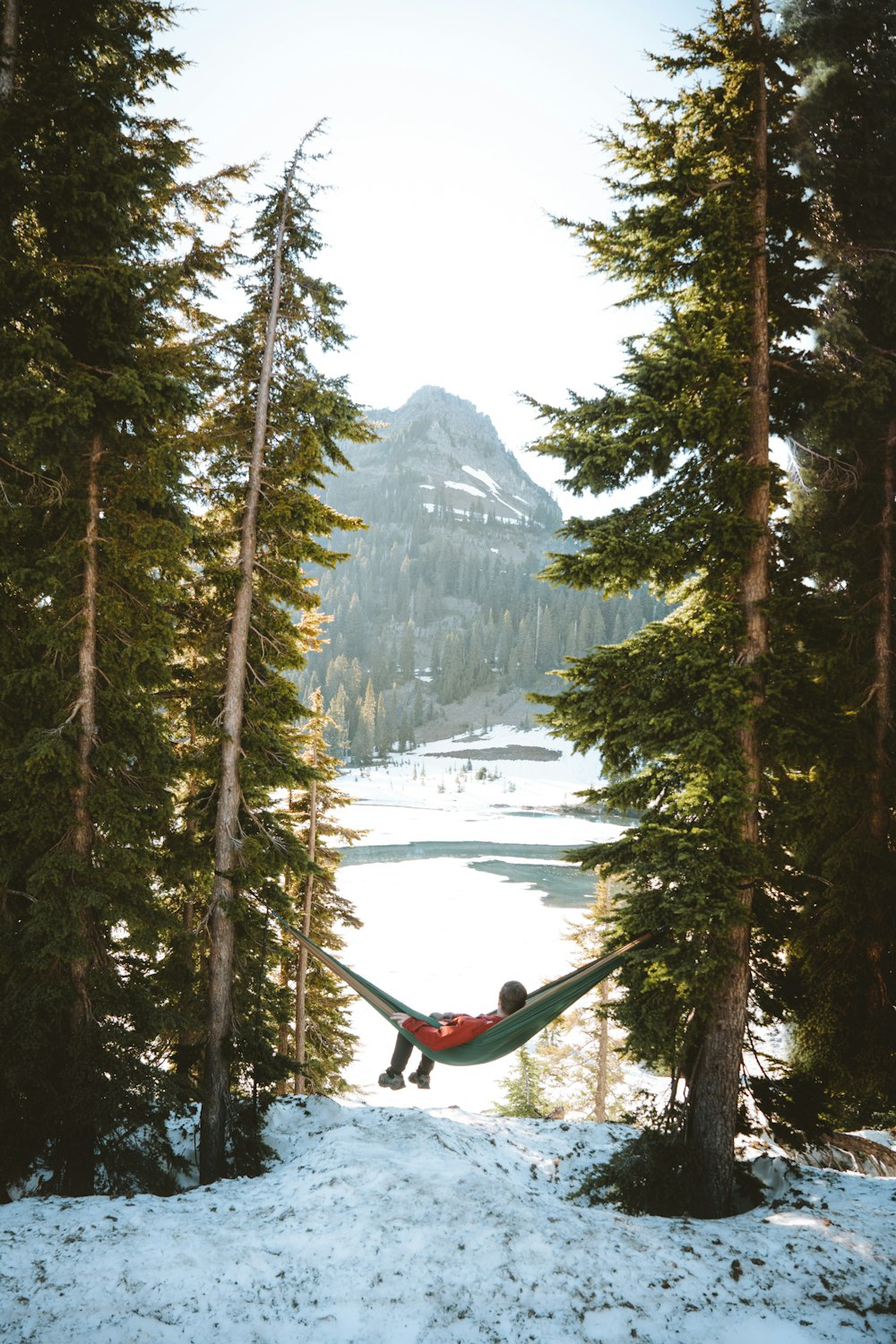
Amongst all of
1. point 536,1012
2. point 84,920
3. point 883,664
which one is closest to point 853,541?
point 883,664

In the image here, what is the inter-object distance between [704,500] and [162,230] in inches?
204

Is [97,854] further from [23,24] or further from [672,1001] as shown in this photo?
[23,24]

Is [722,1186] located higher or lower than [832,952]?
lower

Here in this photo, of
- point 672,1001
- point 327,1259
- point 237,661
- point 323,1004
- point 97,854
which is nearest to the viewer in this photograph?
point 327,1259

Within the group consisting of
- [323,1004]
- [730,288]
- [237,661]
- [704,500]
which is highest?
[730,288]

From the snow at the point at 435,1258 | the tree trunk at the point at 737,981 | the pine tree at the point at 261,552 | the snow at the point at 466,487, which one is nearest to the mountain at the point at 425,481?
the snow at the point at 466,487

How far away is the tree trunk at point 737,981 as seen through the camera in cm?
443

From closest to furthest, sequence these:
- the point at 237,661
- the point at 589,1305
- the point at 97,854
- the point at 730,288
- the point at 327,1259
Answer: the point at 589,1305 → the point at 327,1259 → the point at 730,288 → the point at 97,854 → the point at 237,661

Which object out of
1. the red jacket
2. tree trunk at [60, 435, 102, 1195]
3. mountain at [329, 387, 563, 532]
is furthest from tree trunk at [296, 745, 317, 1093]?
mountain at [329, 387, 563, 532]

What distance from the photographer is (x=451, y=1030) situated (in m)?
4.92

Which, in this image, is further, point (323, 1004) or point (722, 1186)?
point (323, 1004)

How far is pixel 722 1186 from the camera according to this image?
4523 mm

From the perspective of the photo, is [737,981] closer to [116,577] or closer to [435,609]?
[116,577]

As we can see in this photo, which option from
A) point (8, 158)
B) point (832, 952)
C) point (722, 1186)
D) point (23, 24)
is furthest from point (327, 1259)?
point (23, 24)
